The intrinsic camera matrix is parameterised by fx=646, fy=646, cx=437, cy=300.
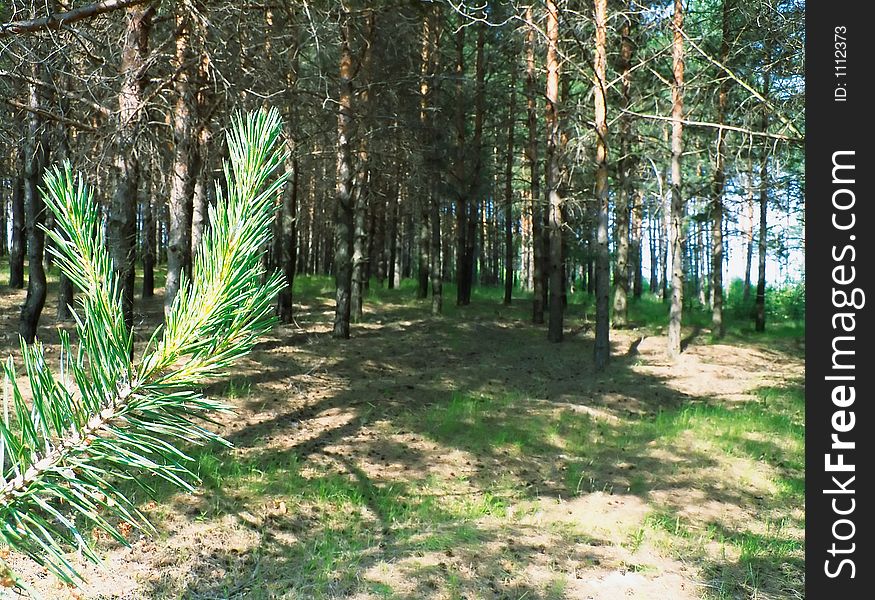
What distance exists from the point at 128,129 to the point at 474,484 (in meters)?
5.67

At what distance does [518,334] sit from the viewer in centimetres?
1659

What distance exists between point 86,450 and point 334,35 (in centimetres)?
1101

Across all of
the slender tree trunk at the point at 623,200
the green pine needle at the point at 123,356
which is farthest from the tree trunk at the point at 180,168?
the slender tree trunk at the point at 623,200

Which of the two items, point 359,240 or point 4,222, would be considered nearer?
point 359,240

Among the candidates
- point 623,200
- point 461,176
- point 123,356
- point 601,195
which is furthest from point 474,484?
point 461,176

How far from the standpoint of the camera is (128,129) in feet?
23.7

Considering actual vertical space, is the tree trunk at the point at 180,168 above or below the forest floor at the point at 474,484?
above

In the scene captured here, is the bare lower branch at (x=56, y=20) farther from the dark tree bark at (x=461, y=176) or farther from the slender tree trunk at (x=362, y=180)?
the dark tree bark at (x=461, y=176)

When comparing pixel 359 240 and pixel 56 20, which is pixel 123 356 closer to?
pixel 56 20

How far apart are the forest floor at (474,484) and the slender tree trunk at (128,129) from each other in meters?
2.61

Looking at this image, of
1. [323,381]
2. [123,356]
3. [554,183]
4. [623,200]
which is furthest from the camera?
[623,200]

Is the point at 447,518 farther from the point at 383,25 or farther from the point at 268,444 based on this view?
the point at 383,25

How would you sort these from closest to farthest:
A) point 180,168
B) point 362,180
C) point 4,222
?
point 180,168
point 362,180
point 4,222

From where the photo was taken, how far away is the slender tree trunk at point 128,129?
23.5 feet
